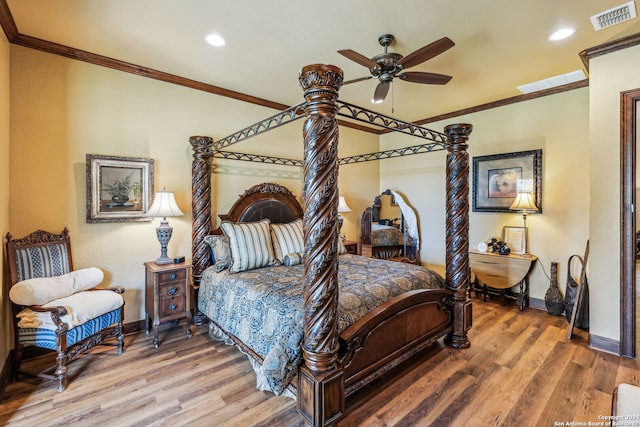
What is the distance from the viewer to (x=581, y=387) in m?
2.26

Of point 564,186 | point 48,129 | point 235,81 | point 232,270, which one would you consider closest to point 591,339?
point 564,186

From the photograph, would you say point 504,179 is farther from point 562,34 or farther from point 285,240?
point 285,240

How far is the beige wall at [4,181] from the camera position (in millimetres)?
2328

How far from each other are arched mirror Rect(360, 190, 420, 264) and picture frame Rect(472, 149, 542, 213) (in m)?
1.12

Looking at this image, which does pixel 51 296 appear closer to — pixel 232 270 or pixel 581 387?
pixel 232 270

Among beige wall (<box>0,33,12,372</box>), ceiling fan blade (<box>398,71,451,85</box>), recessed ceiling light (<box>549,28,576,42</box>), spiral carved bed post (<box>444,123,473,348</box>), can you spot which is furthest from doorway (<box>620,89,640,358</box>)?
beige wall (<box>0,33,12,372</box>)

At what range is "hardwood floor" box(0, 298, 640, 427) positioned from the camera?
195cm

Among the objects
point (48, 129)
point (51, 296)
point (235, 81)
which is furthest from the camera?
point (235, 81)

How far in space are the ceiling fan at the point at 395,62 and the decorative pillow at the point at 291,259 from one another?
1.92m

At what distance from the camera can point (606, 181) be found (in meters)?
2.80

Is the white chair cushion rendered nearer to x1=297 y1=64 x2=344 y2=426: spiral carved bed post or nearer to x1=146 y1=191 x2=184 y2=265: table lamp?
x1=146 y1=191 x2=184 y2=265: table lamp

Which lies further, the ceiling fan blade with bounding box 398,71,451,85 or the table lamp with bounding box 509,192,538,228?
the table lamp with bounding box 509,192,538,228

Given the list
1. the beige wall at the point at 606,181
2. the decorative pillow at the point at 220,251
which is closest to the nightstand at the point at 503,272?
the beige wall at the point at 606,181

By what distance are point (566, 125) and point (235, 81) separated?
4.24m
